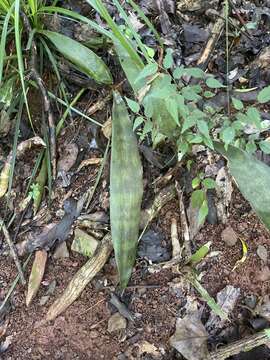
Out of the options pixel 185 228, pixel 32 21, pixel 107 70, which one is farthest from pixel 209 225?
pixel 32 21

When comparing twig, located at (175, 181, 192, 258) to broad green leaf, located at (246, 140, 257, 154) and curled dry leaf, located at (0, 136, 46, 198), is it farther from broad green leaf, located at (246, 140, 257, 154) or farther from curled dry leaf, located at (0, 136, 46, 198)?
curled dry leaf, located at (0, 136, 46, 198)

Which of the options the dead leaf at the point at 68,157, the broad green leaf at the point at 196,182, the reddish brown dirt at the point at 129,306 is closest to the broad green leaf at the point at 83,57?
the dead leaf at the point at 68,157

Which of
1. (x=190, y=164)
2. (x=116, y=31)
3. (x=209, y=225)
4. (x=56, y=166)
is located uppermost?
(x=116, y=31)

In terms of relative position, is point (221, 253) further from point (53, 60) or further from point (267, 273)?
point (53, 60)

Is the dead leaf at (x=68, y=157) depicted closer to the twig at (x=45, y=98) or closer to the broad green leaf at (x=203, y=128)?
the twig at (x=45, y=98)

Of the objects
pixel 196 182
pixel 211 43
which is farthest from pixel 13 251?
pixel 211 43

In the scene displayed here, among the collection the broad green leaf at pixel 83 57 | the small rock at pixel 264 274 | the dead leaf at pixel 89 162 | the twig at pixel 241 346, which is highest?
the broad green leaf at pixel 83 57
